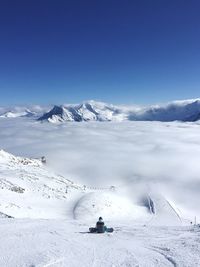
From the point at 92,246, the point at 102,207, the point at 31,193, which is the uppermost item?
the point at 92,246

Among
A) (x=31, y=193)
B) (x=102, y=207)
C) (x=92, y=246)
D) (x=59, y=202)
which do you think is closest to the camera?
(x=92, y=246)

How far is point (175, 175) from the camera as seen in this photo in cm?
11088

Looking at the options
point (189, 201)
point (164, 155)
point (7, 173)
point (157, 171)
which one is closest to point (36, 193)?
point (7, 173)

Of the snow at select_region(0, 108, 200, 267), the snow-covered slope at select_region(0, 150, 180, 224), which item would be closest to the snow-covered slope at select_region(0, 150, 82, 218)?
the snow-covered slope at select_region(0, 150, 180, 224)

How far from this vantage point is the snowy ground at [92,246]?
14312mm

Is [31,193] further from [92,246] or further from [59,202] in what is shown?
[92,246]

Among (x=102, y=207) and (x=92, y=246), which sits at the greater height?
(x=92, y=246)

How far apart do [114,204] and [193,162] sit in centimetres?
7318

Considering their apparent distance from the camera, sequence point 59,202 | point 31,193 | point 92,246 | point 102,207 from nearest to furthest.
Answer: point 92,246 < point 102,207 < point 59,202 < point 31,193

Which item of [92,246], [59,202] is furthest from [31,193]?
[92,246]

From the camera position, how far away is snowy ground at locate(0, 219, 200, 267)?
47.0 ft

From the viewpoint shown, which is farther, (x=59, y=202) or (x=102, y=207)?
(x=59, y=202)

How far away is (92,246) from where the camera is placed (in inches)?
665

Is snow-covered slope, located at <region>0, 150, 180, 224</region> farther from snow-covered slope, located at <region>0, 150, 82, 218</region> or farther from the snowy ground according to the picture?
the snowy ground
